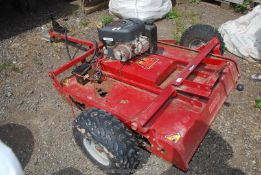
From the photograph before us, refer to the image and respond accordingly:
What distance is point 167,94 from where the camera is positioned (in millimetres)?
2844

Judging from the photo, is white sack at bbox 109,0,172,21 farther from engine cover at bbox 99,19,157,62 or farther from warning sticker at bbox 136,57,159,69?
warning sticker at bbox 136,57,159,69

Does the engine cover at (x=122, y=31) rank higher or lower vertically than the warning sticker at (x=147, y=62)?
higher

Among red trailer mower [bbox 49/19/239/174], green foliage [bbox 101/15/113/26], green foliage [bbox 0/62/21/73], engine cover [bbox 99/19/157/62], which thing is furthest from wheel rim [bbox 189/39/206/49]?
green foliage [bbox 0/62/21/73]

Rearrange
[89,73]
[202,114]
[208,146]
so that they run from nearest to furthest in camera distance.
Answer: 1. [202,114]
2. [208,146]
3. [89,73]

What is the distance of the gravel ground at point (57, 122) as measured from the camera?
2986 mm

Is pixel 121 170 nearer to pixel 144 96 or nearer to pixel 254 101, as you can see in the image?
pixel 144 96

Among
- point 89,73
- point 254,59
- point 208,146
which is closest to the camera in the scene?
point 208,146

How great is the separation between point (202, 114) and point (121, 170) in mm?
926

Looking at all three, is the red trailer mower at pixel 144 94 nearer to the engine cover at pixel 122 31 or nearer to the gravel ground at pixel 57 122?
the engine cover at pixel 122 31

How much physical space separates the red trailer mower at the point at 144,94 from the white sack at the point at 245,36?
2.55ft

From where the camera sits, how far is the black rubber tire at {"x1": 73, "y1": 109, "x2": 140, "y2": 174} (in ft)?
8.36

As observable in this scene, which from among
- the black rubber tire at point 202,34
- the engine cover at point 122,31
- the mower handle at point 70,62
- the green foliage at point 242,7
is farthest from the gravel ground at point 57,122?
the engine cover at point 122,31

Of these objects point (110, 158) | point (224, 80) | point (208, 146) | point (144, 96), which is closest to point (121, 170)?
point (110, 158)

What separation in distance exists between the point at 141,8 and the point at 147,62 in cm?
224
